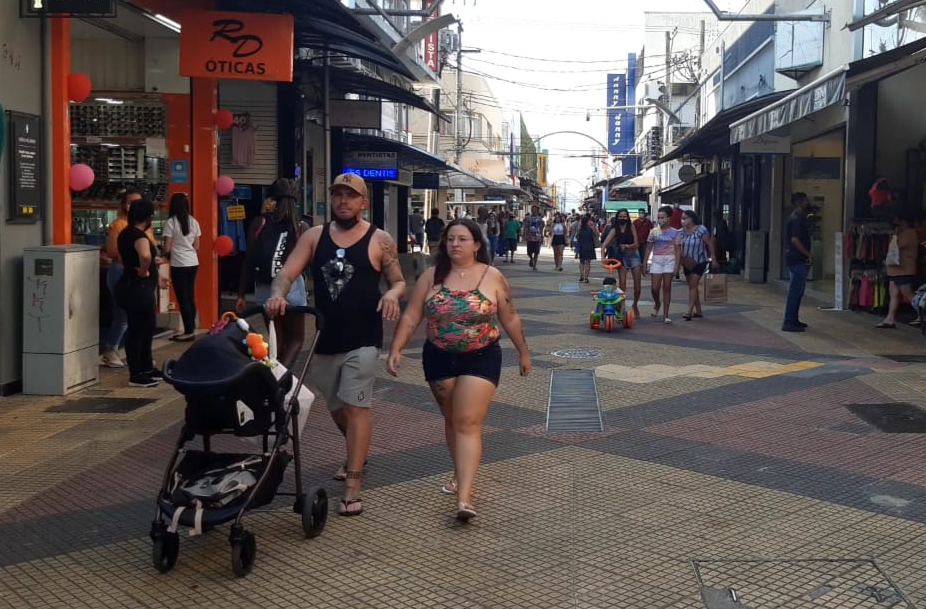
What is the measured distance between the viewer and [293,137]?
16.0m

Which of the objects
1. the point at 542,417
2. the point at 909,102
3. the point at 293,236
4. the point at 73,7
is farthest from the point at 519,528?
the point at 909,102

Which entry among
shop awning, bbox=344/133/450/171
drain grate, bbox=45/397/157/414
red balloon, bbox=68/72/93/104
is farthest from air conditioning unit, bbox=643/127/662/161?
drain grate, bbox=45/397/157/414

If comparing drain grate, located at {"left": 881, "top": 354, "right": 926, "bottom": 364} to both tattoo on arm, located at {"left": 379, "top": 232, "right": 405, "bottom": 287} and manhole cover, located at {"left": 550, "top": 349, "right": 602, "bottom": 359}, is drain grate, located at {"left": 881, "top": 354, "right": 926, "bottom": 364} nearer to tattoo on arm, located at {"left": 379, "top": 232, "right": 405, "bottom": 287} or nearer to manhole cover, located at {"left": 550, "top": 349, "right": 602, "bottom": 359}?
manhole cover, located at {"left": 550, "top": 349, "right": 602, "bottom": 359}

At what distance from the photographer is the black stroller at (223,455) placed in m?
4.64

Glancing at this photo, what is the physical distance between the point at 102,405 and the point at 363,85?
10.9m

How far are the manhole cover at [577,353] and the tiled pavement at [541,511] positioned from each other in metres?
1.85

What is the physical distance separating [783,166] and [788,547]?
63.4ft

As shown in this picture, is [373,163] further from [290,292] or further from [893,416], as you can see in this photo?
[893,416]

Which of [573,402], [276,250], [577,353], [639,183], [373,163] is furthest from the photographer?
[639,183]

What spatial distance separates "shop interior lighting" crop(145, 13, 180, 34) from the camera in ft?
39.1

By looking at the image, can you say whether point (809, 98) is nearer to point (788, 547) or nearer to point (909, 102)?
point (909, 102)

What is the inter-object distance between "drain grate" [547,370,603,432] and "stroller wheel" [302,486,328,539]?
2.83 meters

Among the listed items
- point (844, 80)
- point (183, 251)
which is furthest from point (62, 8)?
point (844, 80)

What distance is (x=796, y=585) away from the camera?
4617 mm
